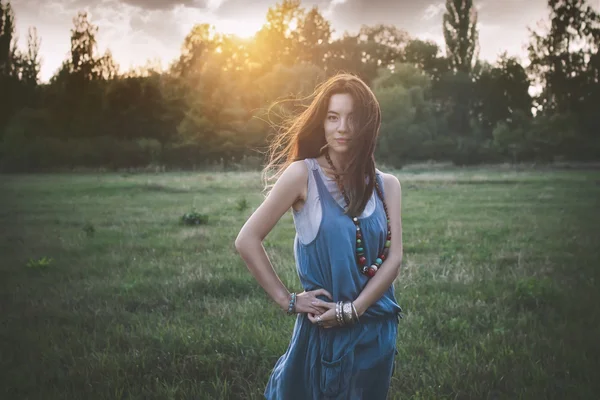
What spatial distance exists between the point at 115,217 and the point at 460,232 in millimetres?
9477

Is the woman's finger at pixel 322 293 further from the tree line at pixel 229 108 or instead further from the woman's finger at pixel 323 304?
the tree line at pixel 229 108

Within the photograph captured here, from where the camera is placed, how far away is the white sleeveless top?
2.53 meters

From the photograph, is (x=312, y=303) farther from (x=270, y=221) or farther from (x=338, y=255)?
(x=270, y=221)

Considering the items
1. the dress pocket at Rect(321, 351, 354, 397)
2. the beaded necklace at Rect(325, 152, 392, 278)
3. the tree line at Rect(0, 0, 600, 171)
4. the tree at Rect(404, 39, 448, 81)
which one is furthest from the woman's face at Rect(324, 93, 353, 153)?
the tree at Rect(404, 39, 448, 81)

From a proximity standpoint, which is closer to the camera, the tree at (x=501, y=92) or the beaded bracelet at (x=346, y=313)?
the beaded bracelet at (x=346, y=313)

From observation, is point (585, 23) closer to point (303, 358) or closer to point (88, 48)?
point (88, 48)

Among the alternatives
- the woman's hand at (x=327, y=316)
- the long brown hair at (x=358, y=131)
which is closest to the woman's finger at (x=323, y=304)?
the woman's hand at (x=327, y=316)

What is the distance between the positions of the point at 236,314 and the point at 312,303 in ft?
10.2

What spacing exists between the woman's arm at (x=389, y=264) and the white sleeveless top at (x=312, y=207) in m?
0.15

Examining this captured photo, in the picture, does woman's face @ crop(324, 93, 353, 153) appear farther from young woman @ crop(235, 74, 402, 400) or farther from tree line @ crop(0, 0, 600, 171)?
tree line @ crop(0, 0, 600, 171)

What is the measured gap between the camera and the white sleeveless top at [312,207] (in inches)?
99.6

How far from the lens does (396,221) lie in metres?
2.72

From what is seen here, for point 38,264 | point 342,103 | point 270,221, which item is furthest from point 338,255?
point 38,264

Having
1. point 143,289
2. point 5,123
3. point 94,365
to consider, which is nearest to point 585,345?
point 94,365
